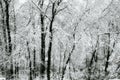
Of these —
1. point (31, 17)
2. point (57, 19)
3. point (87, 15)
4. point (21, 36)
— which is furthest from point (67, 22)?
point (21, 36)

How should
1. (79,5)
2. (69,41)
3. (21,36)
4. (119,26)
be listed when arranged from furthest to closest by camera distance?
(119,26)
(79,5)
(69,41)
(21,36)

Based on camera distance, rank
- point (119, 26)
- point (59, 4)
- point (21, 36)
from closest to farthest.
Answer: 1. point (59, 4)
2. point (21, 36)
3. point (119, 26)

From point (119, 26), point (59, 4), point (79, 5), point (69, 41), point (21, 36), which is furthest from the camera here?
point (119, 26)

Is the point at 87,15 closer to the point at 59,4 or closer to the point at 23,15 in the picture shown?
the point at 59,4

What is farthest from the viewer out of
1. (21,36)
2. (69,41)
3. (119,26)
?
(119,26)

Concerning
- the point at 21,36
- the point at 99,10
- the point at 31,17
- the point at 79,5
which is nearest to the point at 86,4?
the point at 79,5

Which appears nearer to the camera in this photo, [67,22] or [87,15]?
[87,15]

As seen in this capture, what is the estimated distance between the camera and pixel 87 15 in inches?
510

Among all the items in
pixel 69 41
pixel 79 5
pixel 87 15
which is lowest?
pixel 69 41

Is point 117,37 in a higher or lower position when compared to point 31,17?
lower

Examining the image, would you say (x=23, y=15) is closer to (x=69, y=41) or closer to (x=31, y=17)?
(x=31, y=17)

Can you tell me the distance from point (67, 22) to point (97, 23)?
8.63ft

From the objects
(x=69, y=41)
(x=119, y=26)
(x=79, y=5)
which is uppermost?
(x=79, y=5)

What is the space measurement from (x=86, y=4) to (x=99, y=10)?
1.70m
